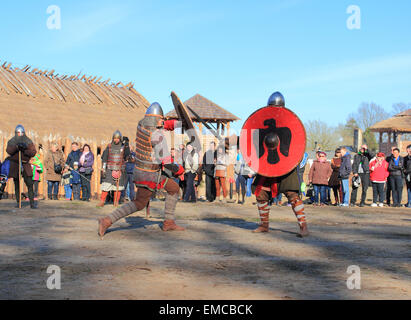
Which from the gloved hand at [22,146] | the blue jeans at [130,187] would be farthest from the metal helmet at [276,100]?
the blue jeans at [130,187]

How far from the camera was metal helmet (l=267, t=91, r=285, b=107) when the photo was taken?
6.97 meters

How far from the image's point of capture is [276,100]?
697 cm

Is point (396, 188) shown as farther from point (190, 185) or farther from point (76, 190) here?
point (76, 190)

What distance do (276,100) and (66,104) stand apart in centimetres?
2909

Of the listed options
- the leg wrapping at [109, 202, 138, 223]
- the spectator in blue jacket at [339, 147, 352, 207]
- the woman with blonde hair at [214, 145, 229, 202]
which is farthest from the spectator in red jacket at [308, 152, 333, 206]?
the leg wrapping at [109, 202, 138, 223]

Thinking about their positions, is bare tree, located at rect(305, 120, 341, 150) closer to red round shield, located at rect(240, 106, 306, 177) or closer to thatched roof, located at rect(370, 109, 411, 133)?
thatched roof, located at rect(370, 109, 411, 133)

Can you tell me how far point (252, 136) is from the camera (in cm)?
707

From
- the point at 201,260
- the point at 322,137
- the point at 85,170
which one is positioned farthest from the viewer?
the point at 322,137

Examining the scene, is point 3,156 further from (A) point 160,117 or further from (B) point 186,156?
(A) point 160,117

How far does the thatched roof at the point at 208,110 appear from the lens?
3134 centimetres

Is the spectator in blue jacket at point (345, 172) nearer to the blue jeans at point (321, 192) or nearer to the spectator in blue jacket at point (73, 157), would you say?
the blue jeans at point (321, 192)

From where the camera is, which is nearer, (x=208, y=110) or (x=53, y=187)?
(x=53, y=187)

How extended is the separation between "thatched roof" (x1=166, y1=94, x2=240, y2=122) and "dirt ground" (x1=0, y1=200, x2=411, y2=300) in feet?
74.1

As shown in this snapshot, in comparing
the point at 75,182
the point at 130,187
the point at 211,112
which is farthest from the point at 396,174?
the point at 211,112
